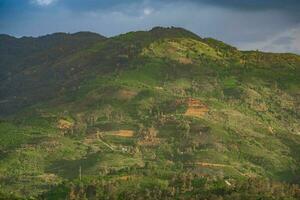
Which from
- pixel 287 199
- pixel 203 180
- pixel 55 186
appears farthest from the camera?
pixel 55 186

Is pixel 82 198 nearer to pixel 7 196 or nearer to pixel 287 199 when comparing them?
pixel 7 196

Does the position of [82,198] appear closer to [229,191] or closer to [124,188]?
[124,188]

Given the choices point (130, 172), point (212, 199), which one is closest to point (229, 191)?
point (212, 199)

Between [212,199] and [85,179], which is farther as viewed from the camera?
[85,179]

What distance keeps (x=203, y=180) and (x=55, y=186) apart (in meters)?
36.5

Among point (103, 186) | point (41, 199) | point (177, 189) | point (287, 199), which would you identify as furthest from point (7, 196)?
point (287, 199)

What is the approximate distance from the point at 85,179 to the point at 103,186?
1049 centimetres

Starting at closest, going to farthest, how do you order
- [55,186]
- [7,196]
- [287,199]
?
1. [287,199]
2. [7,196]
3. [55,186]

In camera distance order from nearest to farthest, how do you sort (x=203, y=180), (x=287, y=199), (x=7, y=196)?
(x=287, y=199) < (x=7, y=196) < (x=203, y=180)

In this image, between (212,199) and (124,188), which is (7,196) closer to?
(124,188)

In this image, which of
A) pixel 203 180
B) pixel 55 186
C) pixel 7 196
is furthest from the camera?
pixel 55 186

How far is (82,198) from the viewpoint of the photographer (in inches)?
6880

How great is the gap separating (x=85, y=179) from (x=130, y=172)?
13.7 m

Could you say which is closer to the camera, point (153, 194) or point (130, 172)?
point (153, 194)
